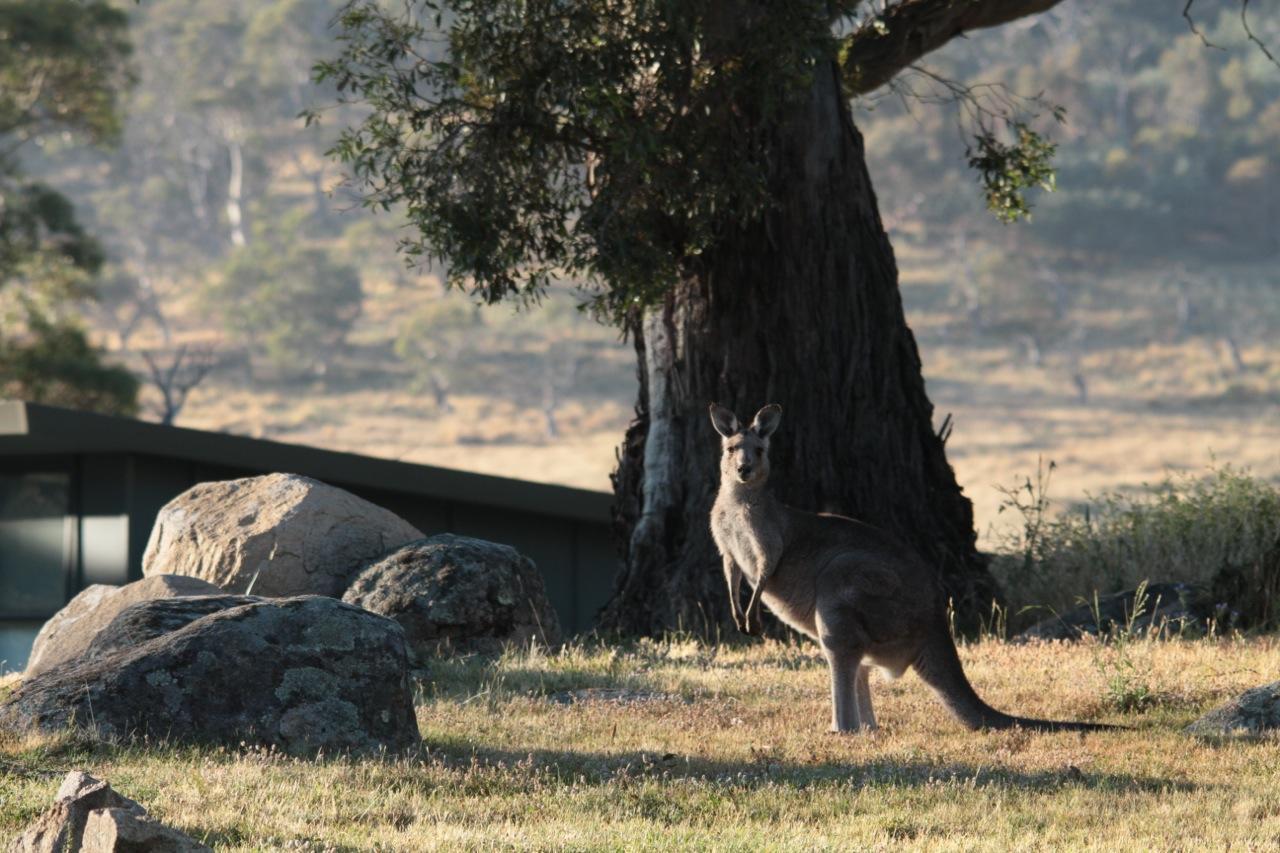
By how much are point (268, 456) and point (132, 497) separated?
70.6 inches

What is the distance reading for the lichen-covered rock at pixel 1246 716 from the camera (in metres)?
10.5

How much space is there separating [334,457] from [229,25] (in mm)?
104316

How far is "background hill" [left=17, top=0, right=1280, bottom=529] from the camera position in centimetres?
8881

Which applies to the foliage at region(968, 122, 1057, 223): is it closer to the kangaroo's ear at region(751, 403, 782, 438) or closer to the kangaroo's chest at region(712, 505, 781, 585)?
the kangaroo's ear at region(751, 403, 782, 438)

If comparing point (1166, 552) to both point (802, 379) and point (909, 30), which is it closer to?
point (802, 379)

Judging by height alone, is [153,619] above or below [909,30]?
below

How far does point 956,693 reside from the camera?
1061 cm

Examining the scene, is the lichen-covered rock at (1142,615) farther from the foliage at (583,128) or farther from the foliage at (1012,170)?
the foliage at (583,128)

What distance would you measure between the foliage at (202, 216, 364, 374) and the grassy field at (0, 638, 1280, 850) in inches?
3334

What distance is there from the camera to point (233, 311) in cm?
9662

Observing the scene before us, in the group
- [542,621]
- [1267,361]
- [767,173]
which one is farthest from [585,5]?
[1267,361]

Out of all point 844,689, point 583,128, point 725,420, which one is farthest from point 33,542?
point 844,689

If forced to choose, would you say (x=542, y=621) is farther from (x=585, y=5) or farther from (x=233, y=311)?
(x=233, y=311)

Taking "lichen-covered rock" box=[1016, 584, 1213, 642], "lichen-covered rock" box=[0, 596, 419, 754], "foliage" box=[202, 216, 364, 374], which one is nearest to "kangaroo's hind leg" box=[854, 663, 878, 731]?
"lichen-covered rock" box=[0, 596, 419, 754]
